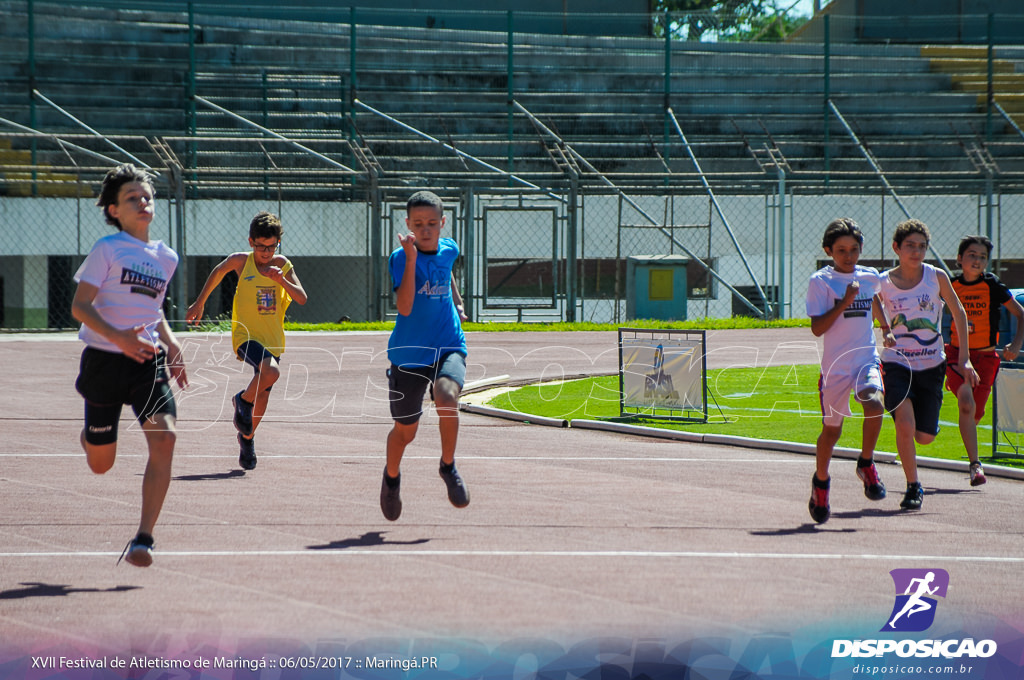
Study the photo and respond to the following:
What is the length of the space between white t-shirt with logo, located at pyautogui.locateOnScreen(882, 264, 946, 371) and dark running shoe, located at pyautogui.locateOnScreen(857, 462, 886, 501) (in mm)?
734

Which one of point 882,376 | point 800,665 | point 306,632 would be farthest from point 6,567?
point 882,376

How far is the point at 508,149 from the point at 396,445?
2487 centimetres

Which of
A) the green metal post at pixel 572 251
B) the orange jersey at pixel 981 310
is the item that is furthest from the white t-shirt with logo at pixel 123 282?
the green metal post at pixel 572 251

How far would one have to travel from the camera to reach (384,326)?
25.0 m

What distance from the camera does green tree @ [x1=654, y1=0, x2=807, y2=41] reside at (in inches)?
1540

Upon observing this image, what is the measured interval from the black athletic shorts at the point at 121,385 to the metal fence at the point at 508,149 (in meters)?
17.8

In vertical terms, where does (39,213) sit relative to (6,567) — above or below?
above

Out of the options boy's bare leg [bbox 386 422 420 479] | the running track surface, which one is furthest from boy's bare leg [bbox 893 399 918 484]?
boy's bare leg [bbox 386 422 420 479]

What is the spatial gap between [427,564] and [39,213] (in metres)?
22.0

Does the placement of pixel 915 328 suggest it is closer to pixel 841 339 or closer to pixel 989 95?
pixel 841 339

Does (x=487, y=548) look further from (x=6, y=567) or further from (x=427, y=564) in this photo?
(x=6, y=567)

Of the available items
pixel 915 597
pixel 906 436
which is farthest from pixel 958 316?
pixel 915 597

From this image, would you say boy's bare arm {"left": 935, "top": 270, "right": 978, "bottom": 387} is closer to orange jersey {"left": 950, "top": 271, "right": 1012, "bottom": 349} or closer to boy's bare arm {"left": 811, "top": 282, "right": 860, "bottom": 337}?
boy's bare arm {"left": 811, "top": 282, "right": 860, "bottom": 337}

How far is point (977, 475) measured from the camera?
9008mm
